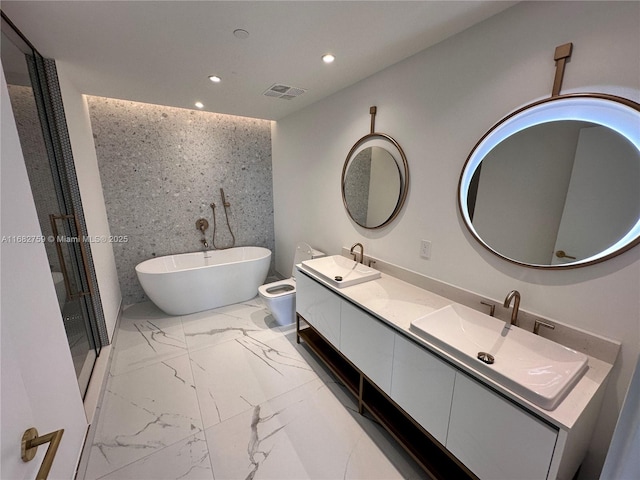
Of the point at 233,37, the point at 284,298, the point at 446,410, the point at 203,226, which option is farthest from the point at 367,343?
the point at 203,226

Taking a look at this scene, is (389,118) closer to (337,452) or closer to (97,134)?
(337,452)

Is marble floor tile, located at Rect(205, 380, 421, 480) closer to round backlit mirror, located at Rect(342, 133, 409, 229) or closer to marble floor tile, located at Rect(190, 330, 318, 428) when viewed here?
marble floor tile, located at Rect(190, 330, 318, 428)

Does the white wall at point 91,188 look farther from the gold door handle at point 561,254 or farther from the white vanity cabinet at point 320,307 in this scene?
the gold door handle at point 561,254

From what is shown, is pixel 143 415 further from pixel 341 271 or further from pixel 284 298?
pixel 341 271

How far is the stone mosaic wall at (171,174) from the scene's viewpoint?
303 cm

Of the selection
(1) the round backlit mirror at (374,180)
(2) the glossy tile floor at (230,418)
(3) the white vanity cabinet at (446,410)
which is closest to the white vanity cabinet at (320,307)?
(3) the white vanity cabinet at (446,410)

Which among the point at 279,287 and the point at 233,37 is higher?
the point at 233,37

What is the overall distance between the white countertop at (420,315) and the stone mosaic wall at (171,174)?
1.99 metres

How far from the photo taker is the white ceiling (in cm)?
133

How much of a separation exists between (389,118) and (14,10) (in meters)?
2.25

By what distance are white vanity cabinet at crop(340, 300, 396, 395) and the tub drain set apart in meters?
0.44

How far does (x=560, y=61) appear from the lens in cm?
119

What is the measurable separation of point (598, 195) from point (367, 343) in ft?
4.65

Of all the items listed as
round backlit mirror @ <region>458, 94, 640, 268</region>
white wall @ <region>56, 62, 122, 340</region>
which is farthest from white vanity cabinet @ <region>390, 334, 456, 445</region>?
white wall @ <region>56, 62, 122, 340</region>
